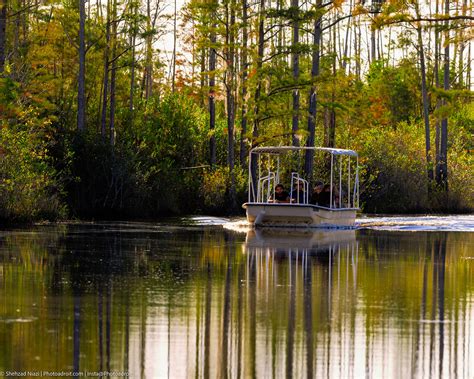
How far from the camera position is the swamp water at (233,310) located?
38.9 ft

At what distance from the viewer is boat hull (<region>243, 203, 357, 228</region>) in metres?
38.0

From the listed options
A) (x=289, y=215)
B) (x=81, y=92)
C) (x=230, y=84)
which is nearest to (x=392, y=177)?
(x=230, y=84)

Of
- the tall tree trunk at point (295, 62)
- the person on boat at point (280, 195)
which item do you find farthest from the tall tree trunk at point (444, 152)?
the person on boat at point (280, 195)

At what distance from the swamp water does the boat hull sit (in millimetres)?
8086

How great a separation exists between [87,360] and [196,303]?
193 inches

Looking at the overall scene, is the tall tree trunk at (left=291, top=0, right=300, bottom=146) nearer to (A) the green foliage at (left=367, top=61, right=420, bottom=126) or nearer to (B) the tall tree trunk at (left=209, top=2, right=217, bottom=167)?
(B) the tall tree trunk at (left=209, top=2, right=217, bottom=167)

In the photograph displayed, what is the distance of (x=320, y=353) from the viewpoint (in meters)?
12.5

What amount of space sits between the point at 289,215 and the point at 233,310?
22477 mm

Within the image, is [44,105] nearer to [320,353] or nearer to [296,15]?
[296,15]

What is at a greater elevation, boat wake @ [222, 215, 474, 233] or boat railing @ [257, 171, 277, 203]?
boat railing @ [257, 171, 277, 203]

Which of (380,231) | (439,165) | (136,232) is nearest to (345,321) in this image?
(136,232)

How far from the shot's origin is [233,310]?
15.9 metres

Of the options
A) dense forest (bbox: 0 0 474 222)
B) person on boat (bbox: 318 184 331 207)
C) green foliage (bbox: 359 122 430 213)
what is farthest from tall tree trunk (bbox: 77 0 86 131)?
green foliage (bbox: 359 122 430 213)

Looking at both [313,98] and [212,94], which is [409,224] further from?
[212,94]
